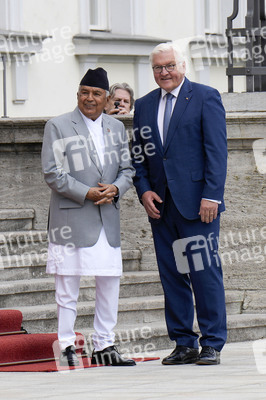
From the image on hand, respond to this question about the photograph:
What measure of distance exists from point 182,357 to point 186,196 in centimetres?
87

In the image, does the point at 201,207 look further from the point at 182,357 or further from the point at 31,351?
the point at 31,351

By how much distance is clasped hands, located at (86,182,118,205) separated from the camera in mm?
7691

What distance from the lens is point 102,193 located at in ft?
25.3

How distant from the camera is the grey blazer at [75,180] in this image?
768 centimetres

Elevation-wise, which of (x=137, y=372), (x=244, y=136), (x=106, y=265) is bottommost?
(x=137, y=372)

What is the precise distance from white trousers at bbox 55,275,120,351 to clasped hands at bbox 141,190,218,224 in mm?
414

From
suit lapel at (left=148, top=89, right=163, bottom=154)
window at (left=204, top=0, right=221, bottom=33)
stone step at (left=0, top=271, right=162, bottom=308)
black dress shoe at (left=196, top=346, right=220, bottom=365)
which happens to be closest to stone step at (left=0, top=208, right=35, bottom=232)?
stone step at (left=0, top=271, right=162, bottom=308)

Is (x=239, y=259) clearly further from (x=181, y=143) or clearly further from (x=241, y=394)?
(x=241, y=394)

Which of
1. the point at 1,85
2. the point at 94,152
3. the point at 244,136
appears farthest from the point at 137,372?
the point at 1,85

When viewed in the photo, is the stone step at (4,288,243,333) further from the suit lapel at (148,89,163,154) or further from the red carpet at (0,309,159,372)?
the suit lapel at (148,89,163,154)

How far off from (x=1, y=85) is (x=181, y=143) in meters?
7.71

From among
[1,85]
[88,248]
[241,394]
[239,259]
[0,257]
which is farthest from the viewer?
[1,85]

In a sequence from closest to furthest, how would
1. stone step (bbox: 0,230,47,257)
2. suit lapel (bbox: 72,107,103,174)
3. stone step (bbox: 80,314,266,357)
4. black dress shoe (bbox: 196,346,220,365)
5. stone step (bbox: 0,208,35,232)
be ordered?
1. black dress shoe (bbox: 196,346,220,365)
2. suit lapel (bbox: 72,107,103,174)
3. stone step (bbox: 80,314,266,357)
4. stone step (bbox: 0,230,47,257)
5. stone step (bbox: 0,208,35,232)

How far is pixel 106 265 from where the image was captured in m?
7.70
